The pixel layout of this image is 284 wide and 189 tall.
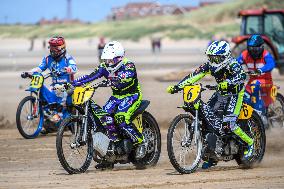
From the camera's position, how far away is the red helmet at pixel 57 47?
1744 cm

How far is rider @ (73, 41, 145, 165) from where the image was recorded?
41.8ft

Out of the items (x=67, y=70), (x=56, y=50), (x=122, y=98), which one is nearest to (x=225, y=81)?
(x=122, y=98)

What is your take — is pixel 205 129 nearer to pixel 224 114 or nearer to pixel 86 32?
pixel 224 114

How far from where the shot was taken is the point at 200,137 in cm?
1244

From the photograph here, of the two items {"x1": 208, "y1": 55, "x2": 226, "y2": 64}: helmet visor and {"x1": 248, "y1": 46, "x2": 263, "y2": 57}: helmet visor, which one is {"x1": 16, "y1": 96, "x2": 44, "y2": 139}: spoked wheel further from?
{"x1": 208, "y1": 55, "x2": 226, "y2": 64}: helmet visor

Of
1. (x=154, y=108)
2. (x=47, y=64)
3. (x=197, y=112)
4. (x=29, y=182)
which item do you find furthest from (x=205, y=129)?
(x=154, y=108)

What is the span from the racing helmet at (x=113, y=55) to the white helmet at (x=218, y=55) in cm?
121

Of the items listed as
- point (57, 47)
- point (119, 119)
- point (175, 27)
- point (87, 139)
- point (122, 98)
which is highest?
point (175, 27)

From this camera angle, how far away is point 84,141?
12.3m

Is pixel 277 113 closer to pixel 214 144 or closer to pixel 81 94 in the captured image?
pixel 214 144

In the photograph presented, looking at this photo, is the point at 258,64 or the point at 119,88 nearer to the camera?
the point at 119,88

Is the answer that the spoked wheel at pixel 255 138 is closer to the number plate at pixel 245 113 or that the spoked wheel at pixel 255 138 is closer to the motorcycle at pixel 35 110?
the number plate at pixel 245 113

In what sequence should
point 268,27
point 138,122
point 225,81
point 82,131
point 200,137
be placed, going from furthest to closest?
point 268,27 < point 138,122 < point 225,81 < point 200,137 < point 82,131

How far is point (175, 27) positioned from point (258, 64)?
98.3 metres
